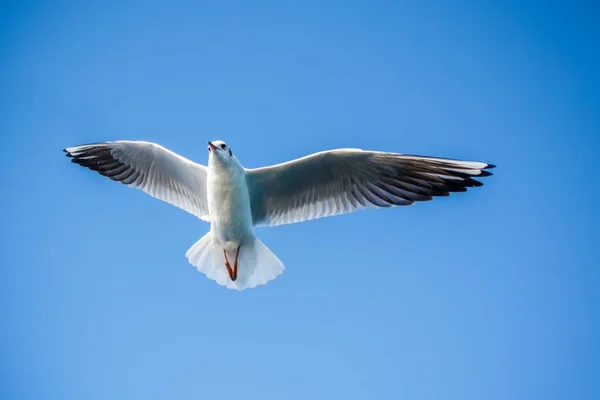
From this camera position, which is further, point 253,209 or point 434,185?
point 253,209

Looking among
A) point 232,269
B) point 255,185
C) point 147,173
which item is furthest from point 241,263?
point 147,173

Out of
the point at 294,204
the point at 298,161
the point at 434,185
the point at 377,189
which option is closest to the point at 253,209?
the point at 294,204

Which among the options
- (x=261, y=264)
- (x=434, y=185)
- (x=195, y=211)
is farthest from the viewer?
(x=195, y=211)

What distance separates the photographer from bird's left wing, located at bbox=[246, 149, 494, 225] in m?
6.51

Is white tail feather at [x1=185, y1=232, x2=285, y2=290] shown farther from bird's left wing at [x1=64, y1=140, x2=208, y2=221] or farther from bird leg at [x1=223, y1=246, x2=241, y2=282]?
bird's left wing at [x1=64, y1=140, x2=208, y2=221]

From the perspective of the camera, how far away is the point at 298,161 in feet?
22.0

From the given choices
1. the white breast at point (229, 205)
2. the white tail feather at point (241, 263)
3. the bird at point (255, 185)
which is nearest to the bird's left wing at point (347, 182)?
the bird at point (255, 185)

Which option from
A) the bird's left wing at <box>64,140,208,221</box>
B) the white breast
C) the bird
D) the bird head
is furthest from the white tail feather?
the bird head

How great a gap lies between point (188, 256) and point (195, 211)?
2.09 feet

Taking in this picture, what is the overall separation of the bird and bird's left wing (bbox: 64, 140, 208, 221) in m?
0.01

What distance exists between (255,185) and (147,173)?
4.27 feet

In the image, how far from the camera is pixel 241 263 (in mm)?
7004

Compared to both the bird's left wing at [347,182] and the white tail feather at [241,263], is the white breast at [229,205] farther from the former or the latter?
the bird's left wing at [347,182]

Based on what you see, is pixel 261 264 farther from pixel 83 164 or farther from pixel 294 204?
pixel 83 164
